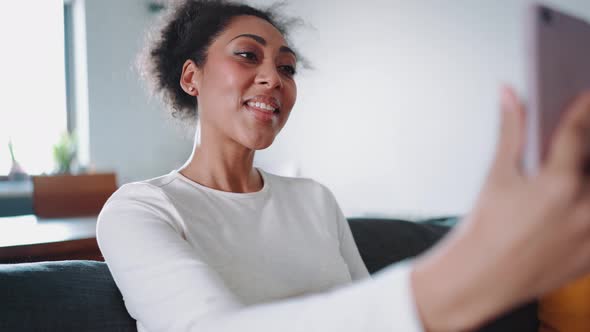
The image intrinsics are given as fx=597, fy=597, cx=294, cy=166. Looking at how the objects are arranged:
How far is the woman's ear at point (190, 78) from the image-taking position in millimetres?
1258

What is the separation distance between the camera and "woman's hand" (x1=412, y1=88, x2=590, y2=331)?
1.11 ft

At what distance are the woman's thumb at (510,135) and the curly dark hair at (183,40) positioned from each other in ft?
3.04

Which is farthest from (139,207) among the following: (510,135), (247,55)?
(510,135)

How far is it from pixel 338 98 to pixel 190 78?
9.93 feet

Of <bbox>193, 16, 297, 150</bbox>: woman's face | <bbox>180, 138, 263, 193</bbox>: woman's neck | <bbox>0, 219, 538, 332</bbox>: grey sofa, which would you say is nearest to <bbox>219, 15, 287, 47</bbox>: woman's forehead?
<bbox>193, 16, 297, 150</bbox>: woman's face

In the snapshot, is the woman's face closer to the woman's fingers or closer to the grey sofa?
the grey sofa

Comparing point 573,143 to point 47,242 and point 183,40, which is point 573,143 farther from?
point 47,242

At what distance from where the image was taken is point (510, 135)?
1.18 ft

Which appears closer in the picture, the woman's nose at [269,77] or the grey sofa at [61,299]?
the grey sofa at [61,299]

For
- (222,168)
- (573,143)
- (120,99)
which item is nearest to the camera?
(573,143)

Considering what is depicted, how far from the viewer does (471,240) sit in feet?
1.23

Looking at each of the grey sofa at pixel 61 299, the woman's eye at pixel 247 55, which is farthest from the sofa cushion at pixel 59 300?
the woman's eye at pixel 247 55

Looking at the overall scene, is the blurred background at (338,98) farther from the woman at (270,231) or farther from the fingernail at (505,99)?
the fingernail at (505,99)

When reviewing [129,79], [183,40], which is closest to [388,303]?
[183,40]
